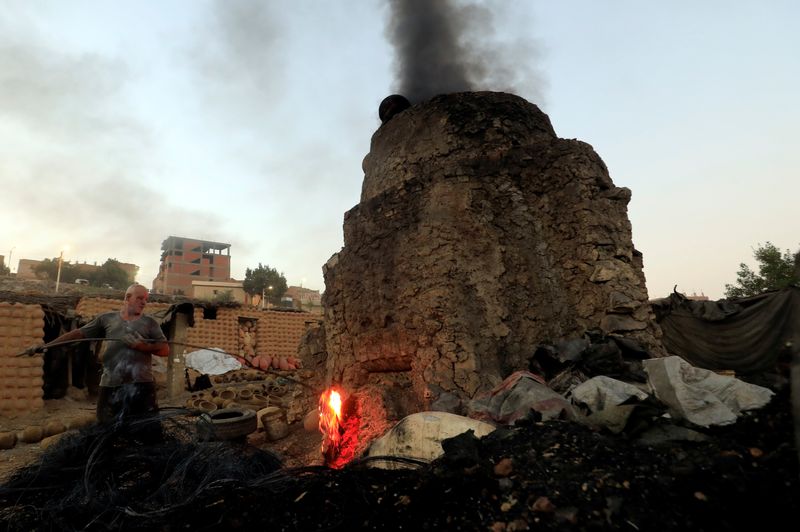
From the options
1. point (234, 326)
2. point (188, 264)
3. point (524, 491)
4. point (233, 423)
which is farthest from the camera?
point (188, 264)

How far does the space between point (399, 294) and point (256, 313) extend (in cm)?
1492

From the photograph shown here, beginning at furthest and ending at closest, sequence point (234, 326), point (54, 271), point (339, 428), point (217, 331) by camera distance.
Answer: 1. point (54, 271)
2. point (234, 326)
3. point (217, 331)
4. point (339, 428)

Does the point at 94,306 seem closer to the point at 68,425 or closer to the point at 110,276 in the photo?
the point at 68,425

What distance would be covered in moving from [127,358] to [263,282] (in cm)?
3838

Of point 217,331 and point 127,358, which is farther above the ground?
point 217,331

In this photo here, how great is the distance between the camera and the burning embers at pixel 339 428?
473 cm

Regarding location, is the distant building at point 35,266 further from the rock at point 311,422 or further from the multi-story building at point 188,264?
the rock at point 311,422

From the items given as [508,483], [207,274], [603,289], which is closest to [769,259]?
[603,289]

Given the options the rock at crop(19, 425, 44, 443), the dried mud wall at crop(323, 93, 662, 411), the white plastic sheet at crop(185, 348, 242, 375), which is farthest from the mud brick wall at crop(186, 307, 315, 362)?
the dried mud wall at crop(323, 93, 662, 411)

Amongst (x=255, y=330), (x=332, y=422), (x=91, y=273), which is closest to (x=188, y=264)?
(x=91, y=273)

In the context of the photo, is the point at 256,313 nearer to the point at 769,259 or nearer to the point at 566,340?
the point at 566,340

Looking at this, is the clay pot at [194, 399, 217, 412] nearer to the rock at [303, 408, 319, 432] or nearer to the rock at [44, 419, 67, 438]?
the rock at [44, 419, 67, 438]

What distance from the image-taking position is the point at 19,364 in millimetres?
8070

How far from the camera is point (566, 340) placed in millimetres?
4359
